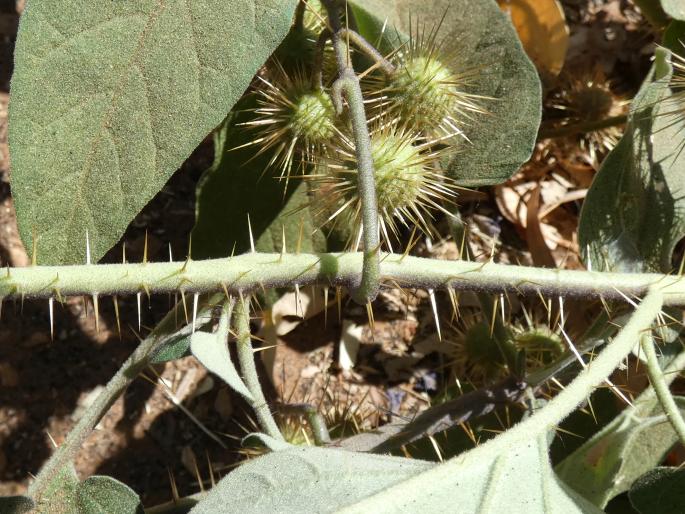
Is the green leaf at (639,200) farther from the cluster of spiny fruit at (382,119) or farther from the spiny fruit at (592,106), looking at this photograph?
the spiny fruit at (592,106)

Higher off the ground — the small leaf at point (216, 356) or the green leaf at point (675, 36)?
the green leaf at point (675, 36)

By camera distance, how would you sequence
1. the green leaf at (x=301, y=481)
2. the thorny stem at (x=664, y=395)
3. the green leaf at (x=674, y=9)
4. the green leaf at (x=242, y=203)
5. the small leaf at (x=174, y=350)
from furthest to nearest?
the green leaf at (x=242, y=203)
the green leaf at (x=674, y=9)
the small leaf at (x=174, y=350)
the thorny stem at (x=664, y=395)
the green leaf at (x=301, y=481)

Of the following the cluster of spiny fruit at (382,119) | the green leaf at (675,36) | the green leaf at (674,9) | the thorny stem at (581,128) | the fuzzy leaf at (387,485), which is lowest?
the fuzzy leaf at (387,485)

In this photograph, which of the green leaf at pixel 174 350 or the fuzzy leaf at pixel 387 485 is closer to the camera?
the fuzzy leaf at pixel 387 485

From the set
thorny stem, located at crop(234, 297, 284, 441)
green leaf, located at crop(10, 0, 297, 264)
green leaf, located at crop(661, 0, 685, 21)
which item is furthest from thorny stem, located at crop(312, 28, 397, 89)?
green leaf, located at crop(661, 0, 685, 21)

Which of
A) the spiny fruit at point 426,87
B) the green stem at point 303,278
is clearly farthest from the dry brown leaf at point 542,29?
the green stem at point 303,278

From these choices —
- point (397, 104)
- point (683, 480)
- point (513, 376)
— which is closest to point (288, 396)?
point (513, 376)

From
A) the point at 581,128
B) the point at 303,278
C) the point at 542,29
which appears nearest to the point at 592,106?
the point at 581,128

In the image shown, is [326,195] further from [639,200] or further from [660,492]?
[660,492]
